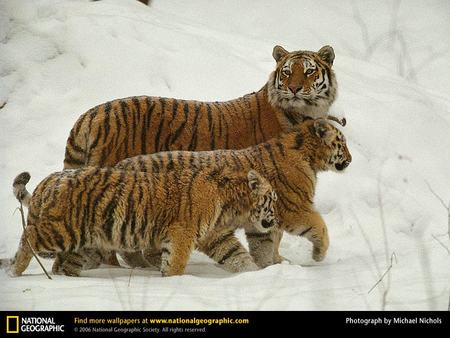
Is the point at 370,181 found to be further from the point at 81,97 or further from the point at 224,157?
the point at 81,97

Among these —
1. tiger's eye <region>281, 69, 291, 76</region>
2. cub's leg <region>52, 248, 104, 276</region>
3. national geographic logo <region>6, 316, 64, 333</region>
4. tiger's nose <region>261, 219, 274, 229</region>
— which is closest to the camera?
national geographic logo <region>6, 316, 64, 333</region>

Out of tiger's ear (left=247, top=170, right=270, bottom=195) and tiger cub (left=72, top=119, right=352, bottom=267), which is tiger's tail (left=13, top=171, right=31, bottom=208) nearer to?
tiger cub (left=72, top=119, right=352, bottom=267)

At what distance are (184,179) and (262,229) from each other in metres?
0.70

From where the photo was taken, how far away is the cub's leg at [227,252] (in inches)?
249

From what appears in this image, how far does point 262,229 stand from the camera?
6.40 meters

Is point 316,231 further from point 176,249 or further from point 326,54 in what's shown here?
point 326,54

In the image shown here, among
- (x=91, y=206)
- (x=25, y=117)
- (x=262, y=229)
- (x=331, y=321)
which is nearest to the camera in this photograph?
(x=331, y=321)

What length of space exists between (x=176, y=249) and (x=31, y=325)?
1473 millimetres

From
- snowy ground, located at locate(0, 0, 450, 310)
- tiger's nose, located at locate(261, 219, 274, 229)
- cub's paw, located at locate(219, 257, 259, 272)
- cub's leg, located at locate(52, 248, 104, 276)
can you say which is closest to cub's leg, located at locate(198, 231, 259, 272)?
cub's paw, located at locate(219, 257, 259, 272)

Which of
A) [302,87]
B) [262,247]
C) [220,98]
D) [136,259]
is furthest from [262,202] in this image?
[220,98]

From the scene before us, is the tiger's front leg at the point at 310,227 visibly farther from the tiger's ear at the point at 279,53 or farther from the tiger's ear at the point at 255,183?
the tiger's ear at the point at 279,53

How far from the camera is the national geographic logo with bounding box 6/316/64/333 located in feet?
15.0

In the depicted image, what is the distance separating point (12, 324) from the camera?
183 inches

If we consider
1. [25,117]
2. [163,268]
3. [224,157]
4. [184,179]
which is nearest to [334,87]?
[224,157]
